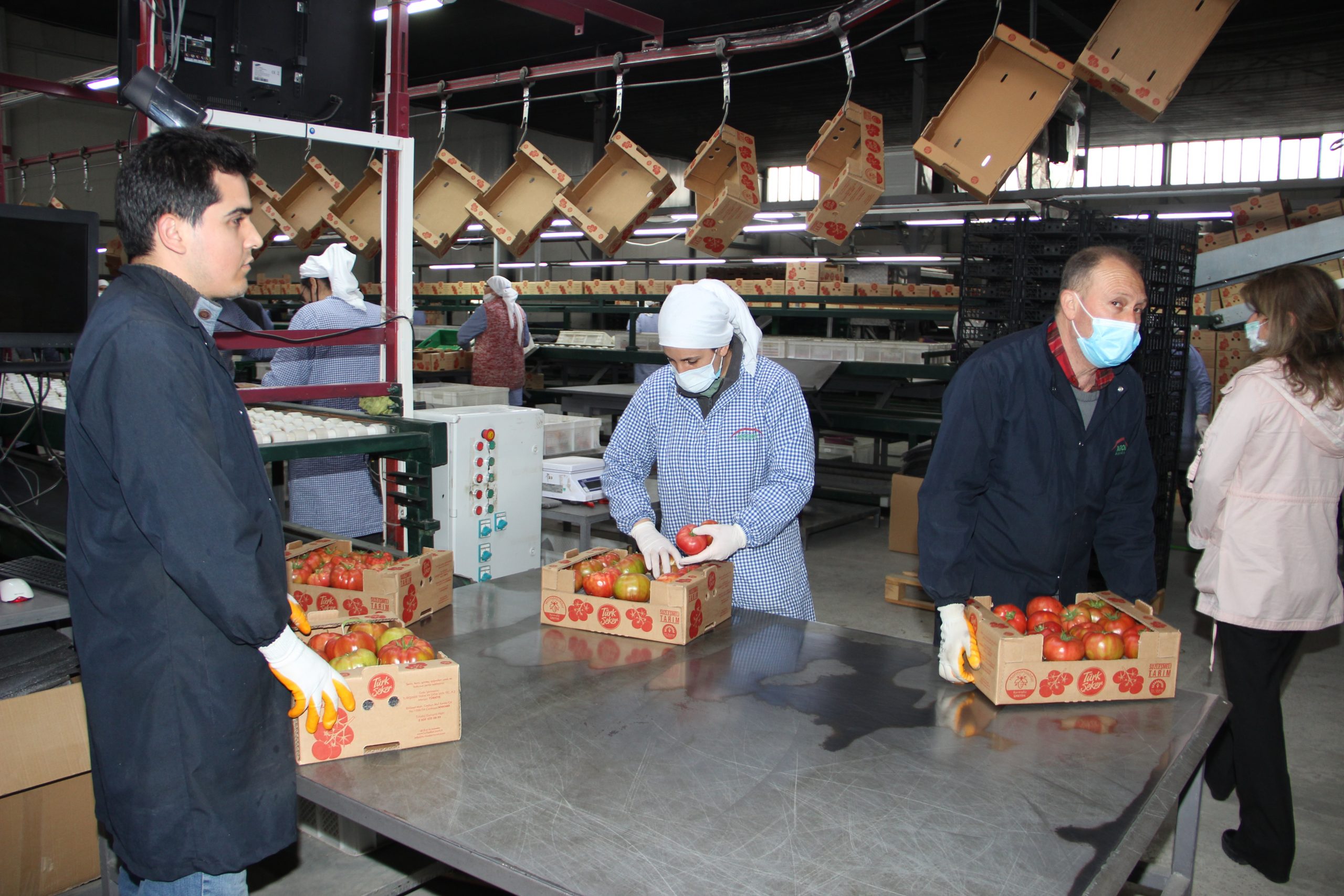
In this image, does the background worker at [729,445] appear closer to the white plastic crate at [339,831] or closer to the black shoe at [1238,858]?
the white plastic crate at [339,831]

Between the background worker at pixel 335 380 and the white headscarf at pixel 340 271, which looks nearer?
the background worker at pixel 335 380

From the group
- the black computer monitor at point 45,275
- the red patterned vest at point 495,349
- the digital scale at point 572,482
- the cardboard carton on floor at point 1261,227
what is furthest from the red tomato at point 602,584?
the cardboard carton on floor at point 1261,227

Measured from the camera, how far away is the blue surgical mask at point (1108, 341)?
2225 millimetres

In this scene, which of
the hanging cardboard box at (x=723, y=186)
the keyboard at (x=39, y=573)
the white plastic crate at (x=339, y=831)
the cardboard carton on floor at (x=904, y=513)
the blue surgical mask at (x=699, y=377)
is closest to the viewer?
the keyboard at (x=39, y=573)

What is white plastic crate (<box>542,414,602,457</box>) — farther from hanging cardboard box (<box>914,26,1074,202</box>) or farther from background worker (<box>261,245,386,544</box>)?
hanging cardboard box (<box>914,26,1074,202</box>)

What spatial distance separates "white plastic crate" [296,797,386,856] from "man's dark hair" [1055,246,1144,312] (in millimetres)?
2540

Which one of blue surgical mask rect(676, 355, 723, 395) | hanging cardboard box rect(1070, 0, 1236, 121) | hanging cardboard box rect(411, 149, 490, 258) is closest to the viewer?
blue surgical mask rect(676, 355, 723, 395)

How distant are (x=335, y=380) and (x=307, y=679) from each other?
3203 millimetres

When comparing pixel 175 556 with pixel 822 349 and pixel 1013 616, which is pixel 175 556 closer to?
pixel 1013 616

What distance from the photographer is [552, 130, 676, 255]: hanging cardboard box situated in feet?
16.7

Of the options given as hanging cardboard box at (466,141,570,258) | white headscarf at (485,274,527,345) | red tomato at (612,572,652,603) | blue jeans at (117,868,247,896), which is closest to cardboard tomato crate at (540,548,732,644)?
red tomato at (612,572,652,603)

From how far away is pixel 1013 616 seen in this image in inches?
81.3

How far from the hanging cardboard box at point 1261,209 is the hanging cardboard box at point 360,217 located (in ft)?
20.6

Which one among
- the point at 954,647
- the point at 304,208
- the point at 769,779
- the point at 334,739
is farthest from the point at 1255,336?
the point at 304,208
